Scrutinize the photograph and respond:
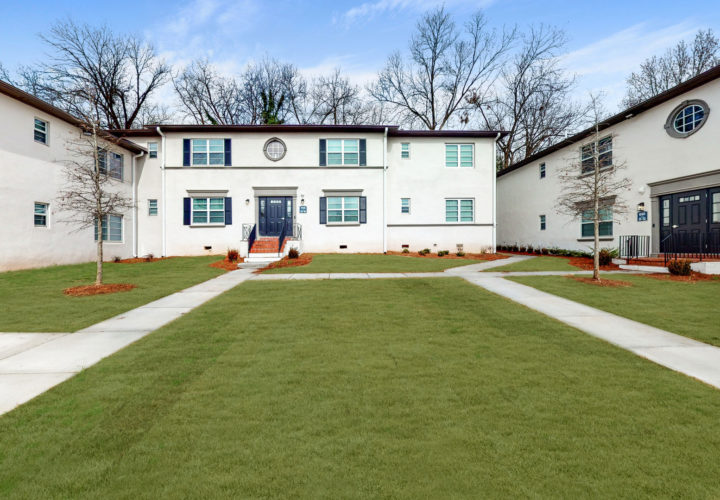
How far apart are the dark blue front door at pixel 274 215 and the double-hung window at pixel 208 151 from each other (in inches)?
142

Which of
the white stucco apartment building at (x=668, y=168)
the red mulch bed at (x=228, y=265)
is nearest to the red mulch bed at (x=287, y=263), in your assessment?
the red mulch bed at (x=228, y=265)

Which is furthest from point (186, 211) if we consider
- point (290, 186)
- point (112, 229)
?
point (290, 186)

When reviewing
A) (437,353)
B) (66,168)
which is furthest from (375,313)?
(66,168)

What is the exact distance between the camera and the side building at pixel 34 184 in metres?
13.2

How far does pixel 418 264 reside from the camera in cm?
1562

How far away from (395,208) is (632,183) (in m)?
11.8

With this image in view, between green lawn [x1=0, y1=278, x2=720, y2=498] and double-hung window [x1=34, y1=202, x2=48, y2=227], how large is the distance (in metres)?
14.2

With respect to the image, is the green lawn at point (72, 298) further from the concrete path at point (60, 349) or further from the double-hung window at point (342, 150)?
the double-hung window at point (342, 150)

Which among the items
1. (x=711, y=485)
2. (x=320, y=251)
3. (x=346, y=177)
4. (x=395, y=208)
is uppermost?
(x=346, y=177)

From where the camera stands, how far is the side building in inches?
518

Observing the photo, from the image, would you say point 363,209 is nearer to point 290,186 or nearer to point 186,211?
point 290,186

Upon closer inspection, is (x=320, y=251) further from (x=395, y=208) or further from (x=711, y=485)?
(x=711, y=485)

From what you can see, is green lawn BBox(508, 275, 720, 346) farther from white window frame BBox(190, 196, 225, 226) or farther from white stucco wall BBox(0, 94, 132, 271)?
white stucco wall BBox(0, 94, 132, 271)

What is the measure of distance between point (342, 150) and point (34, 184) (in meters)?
14.5
